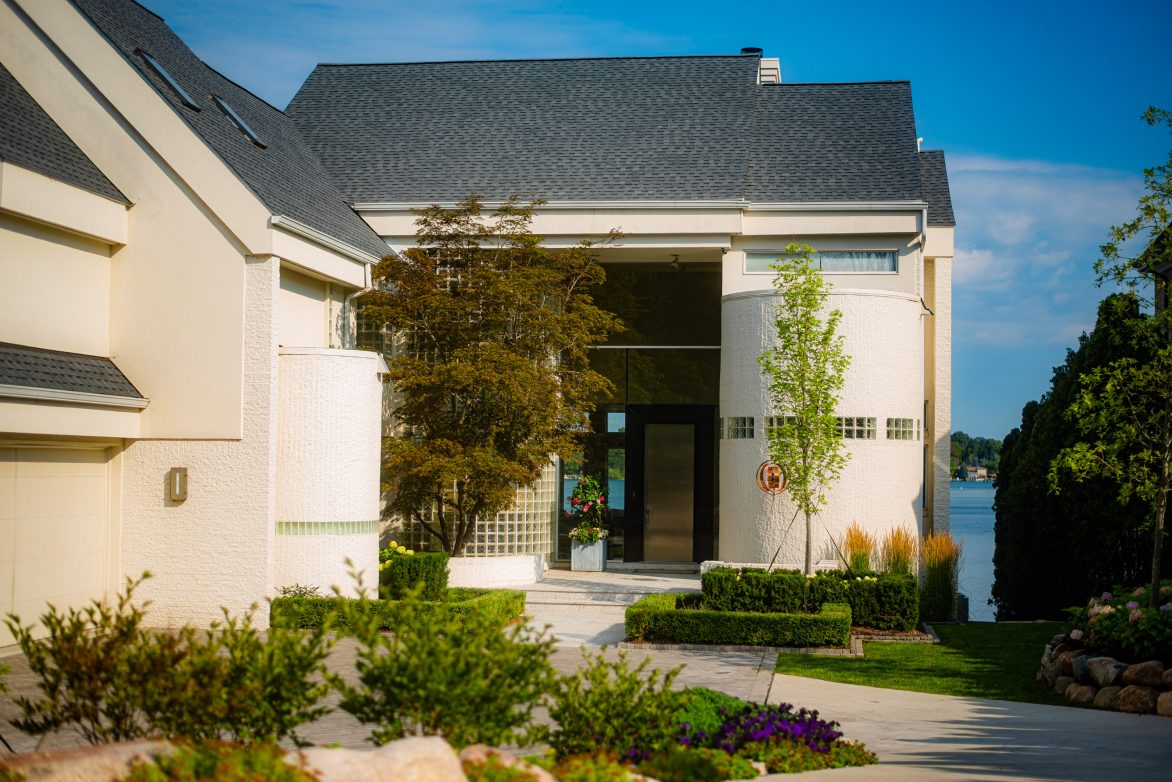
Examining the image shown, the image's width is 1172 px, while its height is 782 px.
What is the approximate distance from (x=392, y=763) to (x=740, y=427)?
15.4m

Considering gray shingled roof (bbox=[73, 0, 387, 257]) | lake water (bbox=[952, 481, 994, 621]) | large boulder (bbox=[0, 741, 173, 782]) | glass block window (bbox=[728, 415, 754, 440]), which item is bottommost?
lake water (bbox=[952, 481, 994, 621])

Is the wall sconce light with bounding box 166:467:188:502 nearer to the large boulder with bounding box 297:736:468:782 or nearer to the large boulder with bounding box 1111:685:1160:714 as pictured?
the large boulder with bounding box 297:736:468:782

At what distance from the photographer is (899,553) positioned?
18.2 m

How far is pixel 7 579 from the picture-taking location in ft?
43.7

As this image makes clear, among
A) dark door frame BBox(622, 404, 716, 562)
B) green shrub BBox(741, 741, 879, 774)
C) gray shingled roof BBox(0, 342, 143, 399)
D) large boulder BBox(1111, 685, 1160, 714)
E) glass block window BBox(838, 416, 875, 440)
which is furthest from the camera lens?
dark door frame BBox(622, 404, 716, 562)

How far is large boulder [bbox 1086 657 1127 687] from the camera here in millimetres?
11516

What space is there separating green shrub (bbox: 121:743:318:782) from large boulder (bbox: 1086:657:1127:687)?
8762mm

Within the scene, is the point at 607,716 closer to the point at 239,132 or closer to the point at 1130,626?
the point at 1130,626

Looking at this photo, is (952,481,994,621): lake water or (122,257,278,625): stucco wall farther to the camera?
(952,481,994,621): lake water

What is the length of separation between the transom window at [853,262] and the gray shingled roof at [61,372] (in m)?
11.7

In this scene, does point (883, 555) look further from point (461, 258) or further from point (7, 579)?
point (7, 579)

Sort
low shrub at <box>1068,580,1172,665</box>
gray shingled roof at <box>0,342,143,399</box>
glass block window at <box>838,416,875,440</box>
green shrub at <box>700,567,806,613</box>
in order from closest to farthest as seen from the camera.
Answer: low shrub at <box>1068,580,1172,665</box> < gray shingled roof at <box>0,342,143,399</box> < green shrub at <box>700,567,806,613</box> < glass block window at <box>838,416,875,440</box>

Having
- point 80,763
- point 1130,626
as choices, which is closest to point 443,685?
point 80,763

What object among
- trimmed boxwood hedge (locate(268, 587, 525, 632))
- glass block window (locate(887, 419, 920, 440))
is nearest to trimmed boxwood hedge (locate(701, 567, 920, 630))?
trimmed boxwood hedge (locate(268, 587, 525, 632))
